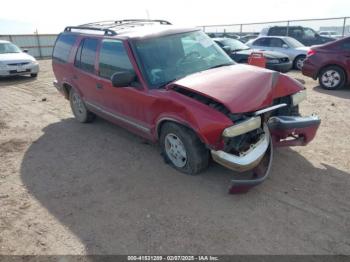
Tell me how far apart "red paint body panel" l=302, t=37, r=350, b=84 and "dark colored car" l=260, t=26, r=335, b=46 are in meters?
7.85

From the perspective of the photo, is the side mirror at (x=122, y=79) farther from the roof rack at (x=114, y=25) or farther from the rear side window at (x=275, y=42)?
the rear side window at (x=275, y=42)

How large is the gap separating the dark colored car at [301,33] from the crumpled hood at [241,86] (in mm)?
13700

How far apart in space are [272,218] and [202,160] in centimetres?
115

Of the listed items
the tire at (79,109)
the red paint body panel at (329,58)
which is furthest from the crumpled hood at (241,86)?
the red paint body panel at (329,58)

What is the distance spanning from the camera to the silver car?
1327 cm

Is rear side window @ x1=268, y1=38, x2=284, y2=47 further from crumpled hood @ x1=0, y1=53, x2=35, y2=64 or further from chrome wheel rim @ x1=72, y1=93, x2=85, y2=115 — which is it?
crumpled hood @ x1=0, y1=53, x2=35, y2=64

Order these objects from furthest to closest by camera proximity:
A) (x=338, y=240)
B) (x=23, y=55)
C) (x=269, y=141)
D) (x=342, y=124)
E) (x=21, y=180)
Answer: (x=23, y=55)
(x=342, y=124)
(x=21, y=180)
(x=269, y=141)
(x=338, y=240)

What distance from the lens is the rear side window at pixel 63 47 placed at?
6.48 m

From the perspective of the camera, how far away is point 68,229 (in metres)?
3.48

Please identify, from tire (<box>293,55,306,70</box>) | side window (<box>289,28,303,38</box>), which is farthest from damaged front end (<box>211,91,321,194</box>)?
side window (<box>289,28,303,38</box>)

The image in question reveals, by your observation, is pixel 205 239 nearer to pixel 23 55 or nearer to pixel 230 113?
pixel 230 113

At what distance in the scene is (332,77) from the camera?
9.34 meters

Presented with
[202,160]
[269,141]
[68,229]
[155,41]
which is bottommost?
[68,229]

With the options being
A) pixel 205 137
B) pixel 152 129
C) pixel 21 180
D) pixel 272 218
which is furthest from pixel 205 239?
pixel 21 180
